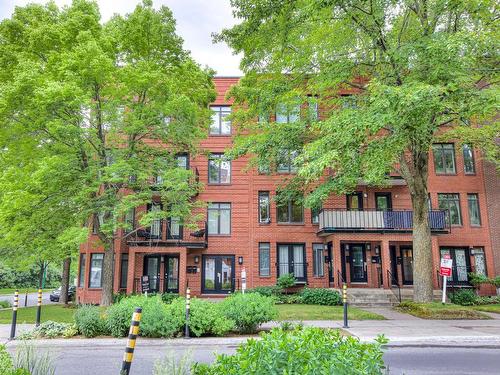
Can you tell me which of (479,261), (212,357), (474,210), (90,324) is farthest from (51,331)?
(474,210)

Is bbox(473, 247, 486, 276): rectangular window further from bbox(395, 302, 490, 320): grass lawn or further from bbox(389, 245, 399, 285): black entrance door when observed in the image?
bbox(395, 302, 490, 320): grass lawn

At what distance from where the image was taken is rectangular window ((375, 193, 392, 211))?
79.6ft

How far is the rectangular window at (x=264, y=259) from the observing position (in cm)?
2344

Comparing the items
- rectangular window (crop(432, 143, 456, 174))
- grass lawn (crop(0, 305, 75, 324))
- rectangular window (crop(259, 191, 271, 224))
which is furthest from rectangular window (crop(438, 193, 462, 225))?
grass lawn (crop(0, 305, 75, 324))

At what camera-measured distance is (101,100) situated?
1650 centimetres

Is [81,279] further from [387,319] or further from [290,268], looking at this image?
[387,319]

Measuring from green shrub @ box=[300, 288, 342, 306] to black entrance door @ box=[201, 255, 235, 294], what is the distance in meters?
5.09

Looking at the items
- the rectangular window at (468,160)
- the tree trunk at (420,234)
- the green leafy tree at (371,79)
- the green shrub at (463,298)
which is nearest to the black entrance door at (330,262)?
the green leafy tree at (371,79)

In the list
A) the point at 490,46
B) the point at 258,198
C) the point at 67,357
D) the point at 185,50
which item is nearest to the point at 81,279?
the point at 258,198

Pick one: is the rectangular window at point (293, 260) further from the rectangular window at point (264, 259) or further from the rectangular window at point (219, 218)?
the rectangular window at point (219, 218)

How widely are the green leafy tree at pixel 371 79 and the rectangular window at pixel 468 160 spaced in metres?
6.67

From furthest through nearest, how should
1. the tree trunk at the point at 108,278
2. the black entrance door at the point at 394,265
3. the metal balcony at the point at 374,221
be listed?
the black entrance door at the point at 394,265 < the metal balcony at the point at 374,221 < the tree trunk at the point at 108,278

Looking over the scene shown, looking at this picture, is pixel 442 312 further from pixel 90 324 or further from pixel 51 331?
pixel 51 331

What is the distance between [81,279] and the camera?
23734 mm
